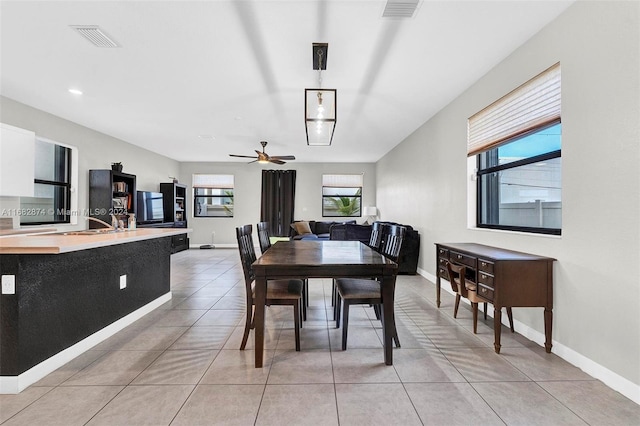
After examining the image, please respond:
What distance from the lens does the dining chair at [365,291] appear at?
91.7 inches

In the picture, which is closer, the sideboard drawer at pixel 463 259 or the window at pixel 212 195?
the sideboard drawer at pixel 463 259

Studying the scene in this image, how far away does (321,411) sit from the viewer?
1.66 metres

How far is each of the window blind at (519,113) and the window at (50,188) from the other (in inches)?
237

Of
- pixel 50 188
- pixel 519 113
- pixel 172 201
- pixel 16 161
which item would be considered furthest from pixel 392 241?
pixel 172 201

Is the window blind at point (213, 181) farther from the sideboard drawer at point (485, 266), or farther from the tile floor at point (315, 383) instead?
the sideboard drawer at point (485, 266)

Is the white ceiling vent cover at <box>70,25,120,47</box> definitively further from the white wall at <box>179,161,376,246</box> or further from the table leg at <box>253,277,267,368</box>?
the white wall at <box>179,161,376,246</box>

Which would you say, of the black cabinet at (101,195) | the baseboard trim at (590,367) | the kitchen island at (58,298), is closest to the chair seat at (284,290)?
the kitchen island at (58,298)

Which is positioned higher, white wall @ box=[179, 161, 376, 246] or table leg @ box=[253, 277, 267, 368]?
white wall @ box=[179, 161, 376, 246]

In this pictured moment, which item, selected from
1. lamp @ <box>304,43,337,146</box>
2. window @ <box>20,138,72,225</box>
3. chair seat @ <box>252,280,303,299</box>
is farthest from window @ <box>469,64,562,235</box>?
window @ <box>20,138,72,225</box>

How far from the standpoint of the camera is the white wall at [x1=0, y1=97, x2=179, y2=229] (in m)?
3.95

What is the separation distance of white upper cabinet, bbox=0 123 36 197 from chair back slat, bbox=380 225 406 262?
4644 millimetres

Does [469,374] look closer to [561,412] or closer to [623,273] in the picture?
[561,412]

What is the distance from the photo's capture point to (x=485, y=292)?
242cm

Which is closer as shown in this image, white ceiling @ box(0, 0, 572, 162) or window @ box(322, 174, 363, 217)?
white ceiling @ box(0, 0, 572, 162)
